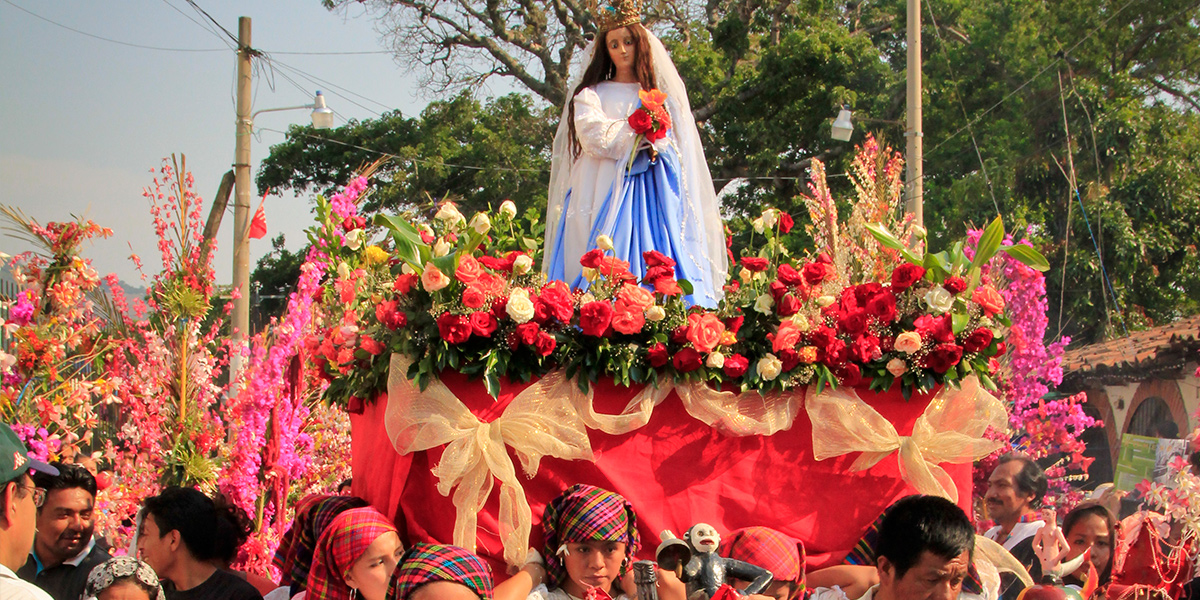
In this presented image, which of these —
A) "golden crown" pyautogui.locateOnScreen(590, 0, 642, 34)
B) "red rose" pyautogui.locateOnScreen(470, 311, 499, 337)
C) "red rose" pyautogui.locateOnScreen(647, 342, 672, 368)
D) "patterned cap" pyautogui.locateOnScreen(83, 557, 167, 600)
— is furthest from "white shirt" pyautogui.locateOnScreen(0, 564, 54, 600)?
"golden crown" pyautogui.locateOnScreen(590, 0, 642, 34)

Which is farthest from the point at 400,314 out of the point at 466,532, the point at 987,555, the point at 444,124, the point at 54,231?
the point at 444,124

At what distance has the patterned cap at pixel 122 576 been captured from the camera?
116 inches

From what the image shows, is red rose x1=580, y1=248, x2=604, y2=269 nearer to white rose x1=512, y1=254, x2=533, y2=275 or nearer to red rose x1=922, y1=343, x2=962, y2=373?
white rose x1=512, y1=254, x2=533, y2=275

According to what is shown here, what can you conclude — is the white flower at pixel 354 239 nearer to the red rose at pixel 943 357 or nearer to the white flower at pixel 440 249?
the white flower at pixel 440 249

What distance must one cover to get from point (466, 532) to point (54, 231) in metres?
2.96

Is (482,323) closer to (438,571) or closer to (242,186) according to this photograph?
(438,571)

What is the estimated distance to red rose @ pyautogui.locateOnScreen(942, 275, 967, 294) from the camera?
3.70 m

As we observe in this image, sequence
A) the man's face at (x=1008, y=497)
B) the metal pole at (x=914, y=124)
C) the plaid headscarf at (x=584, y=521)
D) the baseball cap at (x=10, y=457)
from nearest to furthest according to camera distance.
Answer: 1. the baseball cap at (x=10, y=457)
2. the plaid headscarf at (x=584, y=521)
3. the man's face at (x=1008, y=497)
4. the metal pole at (x=914, y=124)

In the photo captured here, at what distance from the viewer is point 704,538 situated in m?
3.27

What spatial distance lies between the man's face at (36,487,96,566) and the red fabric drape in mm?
1172

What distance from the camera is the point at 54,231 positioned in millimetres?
5180

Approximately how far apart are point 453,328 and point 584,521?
0.73 meters

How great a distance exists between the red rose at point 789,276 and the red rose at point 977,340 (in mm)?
629

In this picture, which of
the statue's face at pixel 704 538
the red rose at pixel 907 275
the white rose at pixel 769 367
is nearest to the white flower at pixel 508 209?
the white rose at pixel 769 367
